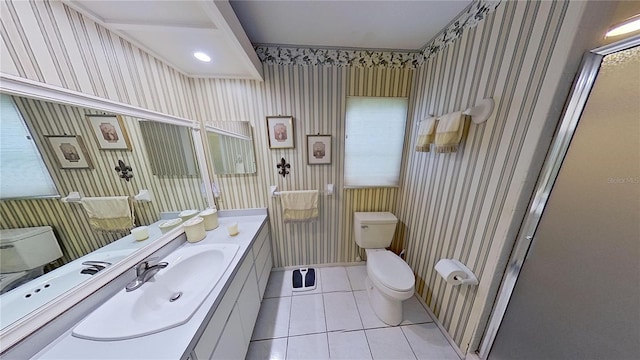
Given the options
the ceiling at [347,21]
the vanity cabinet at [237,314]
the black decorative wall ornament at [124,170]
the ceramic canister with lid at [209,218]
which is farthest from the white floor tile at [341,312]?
the ceiling at [347,21]

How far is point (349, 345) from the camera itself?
4.46ft

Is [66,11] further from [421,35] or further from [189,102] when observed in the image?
[421,35]

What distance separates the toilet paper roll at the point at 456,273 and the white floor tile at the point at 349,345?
0.83m

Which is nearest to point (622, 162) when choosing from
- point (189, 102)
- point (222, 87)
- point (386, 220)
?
point (386, 220)

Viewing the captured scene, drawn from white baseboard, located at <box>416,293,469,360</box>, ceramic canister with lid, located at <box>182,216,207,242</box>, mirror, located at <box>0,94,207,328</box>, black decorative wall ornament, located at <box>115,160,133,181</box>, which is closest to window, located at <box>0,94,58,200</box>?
mirror, located at <box>0,94,207,328</box>

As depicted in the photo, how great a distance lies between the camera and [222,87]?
1.57 metres

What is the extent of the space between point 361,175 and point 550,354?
1590 mm

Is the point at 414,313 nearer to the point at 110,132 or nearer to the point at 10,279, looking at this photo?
the point at 10,279

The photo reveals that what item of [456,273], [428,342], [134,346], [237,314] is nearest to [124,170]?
[134,346]

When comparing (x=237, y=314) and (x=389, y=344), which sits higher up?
(x=237, y=314)

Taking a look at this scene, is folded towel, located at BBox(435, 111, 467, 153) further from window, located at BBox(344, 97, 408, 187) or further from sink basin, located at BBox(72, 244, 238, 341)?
sink basin, located at BBox(72, 244, 238, 341)

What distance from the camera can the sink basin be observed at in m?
0.71

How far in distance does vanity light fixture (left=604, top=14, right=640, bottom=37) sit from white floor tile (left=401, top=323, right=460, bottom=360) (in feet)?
6.53

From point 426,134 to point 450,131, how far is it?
249 mm
